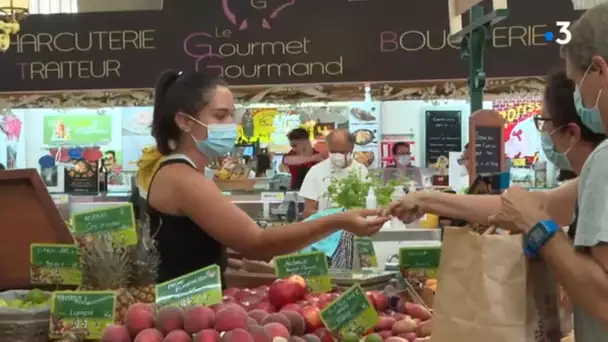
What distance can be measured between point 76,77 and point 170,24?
0.89 m

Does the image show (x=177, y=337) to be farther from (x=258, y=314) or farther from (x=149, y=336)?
(x=258, y=314)

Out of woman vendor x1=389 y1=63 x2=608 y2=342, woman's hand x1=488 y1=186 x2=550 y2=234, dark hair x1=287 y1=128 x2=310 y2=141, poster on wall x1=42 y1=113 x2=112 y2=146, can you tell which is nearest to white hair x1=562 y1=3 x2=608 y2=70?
woman vendor x1=389 y1=63 x2=608 y2=342

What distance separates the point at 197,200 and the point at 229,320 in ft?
2.80

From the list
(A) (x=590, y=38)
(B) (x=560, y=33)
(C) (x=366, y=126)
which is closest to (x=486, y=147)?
(A) (x=590, y=38)

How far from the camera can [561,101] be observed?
Answer: 267 centimetres

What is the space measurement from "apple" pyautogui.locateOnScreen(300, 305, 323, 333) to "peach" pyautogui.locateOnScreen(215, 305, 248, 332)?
247mm

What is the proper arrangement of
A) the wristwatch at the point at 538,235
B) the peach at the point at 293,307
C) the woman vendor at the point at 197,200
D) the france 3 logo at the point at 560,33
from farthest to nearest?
the france 3 logo at the point at 560,33 → the woman vendor at the point at 197,200 → the peach at the point at 293,307 → the wristwatch at the point at 538,235

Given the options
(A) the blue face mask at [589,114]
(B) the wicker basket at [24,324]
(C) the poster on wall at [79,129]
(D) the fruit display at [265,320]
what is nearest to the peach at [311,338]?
(D) the fruit display at [265,320]

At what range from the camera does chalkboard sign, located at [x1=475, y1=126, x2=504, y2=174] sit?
2602mm

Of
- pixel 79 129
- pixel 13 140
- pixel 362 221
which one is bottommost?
pixel 362 221

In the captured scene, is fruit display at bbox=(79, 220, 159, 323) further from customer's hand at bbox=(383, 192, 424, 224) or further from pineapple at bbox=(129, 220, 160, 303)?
customer's hand at bbox=(383, 192, 424, 224)

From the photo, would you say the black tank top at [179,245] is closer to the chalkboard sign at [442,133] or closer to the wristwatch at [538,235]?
the wristwatch at [538,235]

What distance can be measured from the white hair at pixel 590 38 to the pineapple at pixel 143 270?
137 centimetres

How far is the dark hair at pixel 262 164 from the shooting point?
24.1 feet
